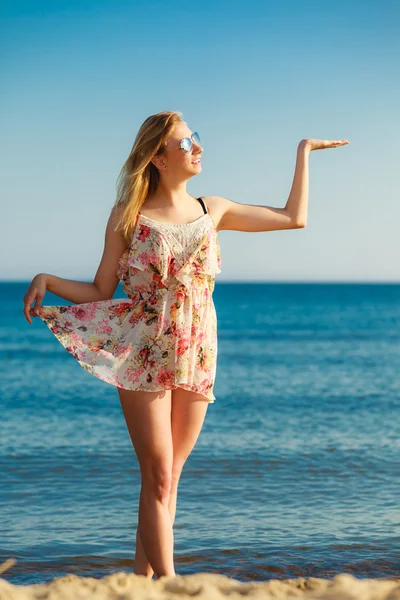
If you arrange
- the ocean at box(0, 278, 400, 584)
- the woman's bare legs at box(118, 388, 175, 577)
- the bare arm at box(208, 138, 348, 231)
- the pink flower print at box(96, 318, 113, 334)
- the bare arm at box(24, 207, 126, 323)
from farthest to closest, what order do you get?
the ocean at box(0, 278, 400, 584) < the bare arm at box(208, 138, 348, 231) < the pink flower print at box(96, 318, 113, 334) < the bare arm at box(24, 207, 126, 323) < the woman's bare legs at box(118, 388, 175, 577)

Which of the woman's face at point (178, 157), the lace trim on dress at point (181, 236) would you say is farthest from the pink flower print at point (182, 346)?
the woman's face at point (178, 157)

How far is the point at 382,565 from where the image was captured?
543 cm

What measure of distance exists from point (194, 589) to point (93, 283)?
156cm

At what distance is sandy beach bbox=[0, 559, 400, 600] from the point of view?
9.25 ft

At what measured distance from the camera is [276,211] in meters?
4.03

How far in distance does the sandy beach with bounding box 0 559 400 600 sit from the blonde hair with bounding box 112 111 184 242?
1543 mm

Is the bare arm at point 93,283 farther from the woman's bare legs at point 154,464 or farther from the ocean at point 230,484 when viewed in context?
the ocean at point 230,484

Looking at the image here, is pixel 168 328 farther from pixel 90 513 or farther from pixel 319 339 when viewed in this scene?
pixel 319 339

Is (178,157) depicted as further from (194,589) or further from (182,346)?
(194,589)

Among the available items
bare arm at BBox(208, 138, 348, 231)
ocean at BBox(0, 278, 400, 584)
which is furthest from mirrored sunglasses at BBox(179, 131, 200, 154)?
ocean at BBox(0, 278, 400, 584)

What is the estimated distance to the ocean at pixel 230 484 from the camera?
568cm

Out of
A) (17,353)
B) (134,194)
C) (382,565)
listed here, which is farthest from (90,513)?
(17,353)

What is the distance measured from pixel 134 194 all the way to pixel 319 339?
30122mm

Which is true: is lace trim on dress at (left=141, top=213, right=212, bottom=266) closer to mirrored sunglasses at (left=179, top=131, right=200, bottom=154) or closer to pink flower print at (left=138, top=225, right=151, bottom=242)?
pink flower print at (left=138, top=225, right=151, bottom=242)
